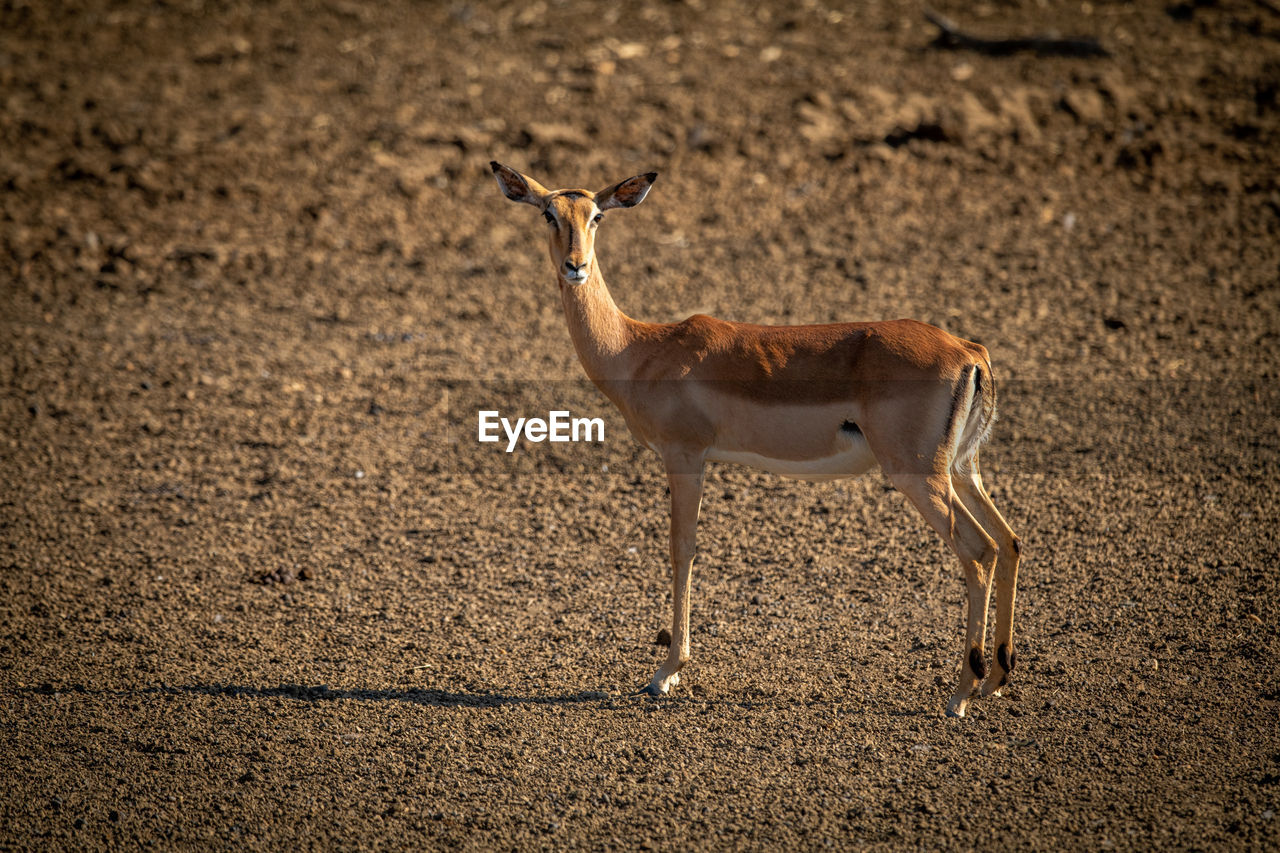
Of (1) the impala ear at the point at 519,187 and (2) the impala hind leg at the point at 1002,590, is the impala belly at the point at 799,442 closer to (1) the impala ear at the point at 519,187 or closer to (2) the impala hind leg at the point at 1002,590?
(2) the impala hind leg at the point at 1002,590

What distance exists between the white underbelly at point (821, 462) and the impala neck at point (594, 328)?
2.80 ft

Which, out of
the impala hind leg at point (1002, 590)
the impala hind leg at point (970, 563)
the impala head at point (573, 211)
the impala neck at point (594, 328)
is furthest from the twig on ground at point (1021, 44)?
the impala hind leg at point (970, 563)

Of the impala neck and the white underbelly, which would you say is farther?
the impala neck

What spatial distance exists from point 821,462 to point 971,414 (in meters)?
0.86

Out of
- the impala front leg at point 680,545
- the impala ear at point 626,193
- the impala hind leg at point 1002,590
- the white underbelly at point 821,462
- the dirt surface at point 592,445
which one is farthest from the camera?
the impala ear at point 626,193

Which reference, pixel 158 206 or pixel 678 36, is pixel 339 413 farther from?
pixel 678 36

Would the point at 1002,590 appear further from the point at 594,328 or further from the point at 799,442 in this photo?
the point at 594,328

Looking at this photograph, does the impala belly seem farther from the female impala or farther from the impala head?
the impala head

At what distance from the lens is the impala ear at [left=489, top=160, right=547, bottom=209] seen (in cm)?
722

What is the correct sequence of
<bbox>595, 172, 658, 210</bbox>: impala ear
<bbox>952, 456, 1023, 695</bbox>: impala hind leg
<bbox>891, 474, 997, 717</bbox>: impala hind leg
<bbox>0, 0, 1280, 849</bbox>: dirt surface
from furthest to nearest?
<bbox>595, 172, 658, 210</bbox>: impala ear, <bbox>952, 456, 1023, 695</bbox>: impala hind leg, <bbox>891, 474, 997, 717</bbox>: impala hind leg, <bbox>0, 0, 1280, 849</bbox>: dirt surface

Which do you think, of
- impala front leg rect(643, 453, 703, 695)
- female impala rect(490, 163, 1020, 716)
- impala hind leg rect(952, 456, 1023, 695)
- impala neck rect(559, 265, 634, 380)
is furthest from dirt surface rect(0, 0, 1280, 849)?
impala neck rect(559, 265, 634, 380)

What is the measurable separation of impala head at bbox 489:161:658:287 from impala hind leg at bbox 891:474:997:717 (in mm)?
2117

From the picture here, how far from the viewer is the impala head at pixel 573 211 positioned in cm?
670

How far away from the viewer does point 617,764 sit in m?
6.22
